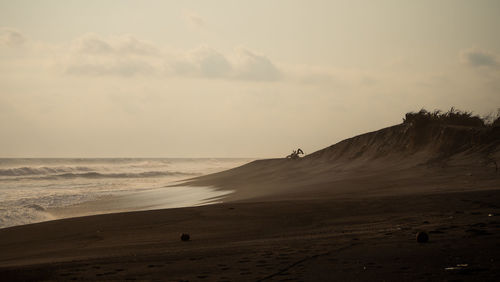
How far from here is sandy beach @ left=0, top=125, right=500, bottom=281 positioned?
6.49m

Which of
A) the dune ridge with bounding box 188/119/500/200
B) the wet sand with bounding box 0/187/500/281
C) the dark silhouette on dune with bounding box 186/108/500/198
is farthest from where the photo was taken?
the dark silhouette on dune with bounding box 186/108/500/198

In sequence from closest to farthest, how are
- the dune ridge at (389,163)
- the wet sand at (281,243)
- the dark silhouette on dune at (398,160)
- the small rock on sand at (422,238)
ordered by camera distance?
1. the wet sand at (281,243)
2. the small rock on sand at (422,238)
3. the dune ridge at (389,163)
4. the dark silhouette on dune at (398,160)

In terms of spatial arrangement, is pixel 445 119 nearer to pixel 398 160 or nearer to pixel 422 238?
pixel 398 160

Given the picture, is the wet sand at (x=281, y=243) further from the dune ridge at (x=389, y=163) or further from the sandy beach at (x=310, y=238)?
the dune ridge at (x=389, y=163)

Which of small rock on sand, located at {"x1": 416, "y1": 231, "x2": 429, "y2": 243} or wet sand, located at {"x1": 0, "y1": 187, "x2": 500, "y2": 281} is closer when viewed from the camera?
wet sand, located at {"x1": 0, "y1": 187, "x2": 500, "y2": 281}

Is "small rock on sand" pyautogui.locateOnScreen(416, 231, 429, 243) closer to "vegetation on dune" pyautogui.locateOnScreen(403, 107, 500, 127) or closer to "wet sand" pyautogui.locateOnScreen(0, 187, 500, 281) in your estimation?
"wet sand" pyautogui.locateOnScreen(0, 187, 500, 281)

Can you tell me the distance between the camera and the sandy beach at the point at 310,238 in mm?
6495

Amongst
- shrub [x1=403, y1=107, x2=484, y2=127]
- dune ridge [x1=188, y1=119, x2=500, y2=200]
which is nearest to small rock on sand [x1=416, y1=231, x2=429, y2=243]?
dune ridge [x1=188, y1=119, x2=500, y2=200]

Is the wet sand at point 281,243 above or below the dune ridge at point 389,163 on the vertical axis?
below

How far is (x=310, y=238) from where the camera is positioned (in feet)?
28.9

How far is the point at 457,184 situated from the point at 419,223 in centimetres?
567

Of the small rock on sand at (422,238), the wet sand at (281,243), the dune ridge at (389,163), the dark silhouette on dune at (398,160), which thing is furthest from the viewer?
the dark silhouette on dune at (398,160)

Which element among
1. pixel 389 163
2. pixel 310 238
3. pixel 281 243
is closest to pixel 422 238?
pixel 310 238

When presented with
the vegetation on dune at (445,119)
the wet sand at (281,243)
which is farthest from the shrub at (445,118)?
the wet sand at (281,243)
